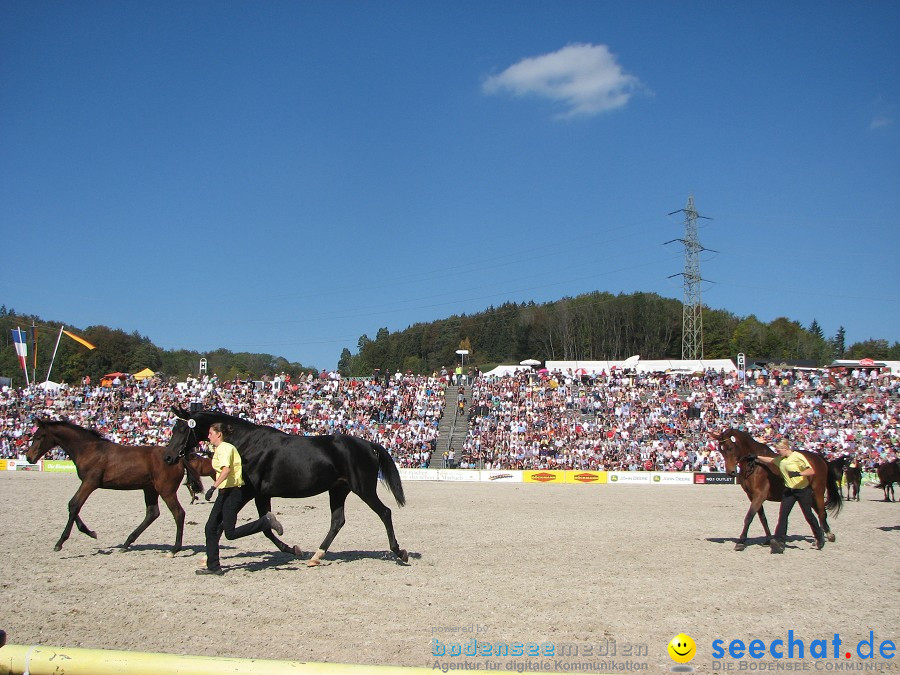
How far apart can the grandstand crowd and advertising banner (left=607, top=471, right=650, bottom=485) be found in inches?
55.5

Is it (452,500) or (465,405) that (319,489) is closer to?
(452,500)

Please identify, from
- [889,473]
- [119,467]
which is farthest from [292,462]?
[889,473]

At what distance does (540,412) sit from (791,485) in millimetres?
25838

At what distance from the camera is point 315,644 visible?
575 centimetres

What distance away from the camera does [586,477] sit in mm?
30453

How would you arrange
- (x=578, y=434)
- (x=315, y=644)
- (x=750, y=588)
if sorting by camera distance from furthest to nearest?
1. (x=578, y=434)
2. (x=750, y=588)
3. (x=315, y=644)

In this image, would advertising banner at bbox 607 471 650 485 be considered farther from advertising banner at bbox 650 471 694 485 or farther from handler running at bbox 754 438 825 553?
handler running at bbox 754 438 825 553

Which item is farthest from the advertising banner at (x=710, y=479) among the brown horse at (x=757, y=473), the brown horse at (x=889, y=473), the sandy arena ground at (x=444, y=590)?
the brown horse at (x=757, y=473)

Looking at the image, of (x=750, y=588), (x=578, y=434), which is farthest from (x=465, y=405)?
A: (x=750, y=588)

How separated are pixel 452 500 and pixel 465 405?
1878cm

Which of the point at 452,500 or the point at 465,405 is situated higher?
the point at 465,405

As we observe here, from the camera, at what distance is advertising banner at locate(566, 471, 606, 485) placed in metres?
30.4

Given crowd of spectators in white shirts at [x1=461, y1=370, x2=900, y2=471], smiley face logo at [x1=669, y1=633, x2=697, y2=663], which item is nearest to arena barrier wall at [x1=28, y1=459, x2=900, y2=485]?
crowd of spectators in white shirts at [x1=461, y1=370, x2=900, y2=471]

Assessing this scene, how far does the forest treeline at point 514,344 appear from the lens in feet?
273
